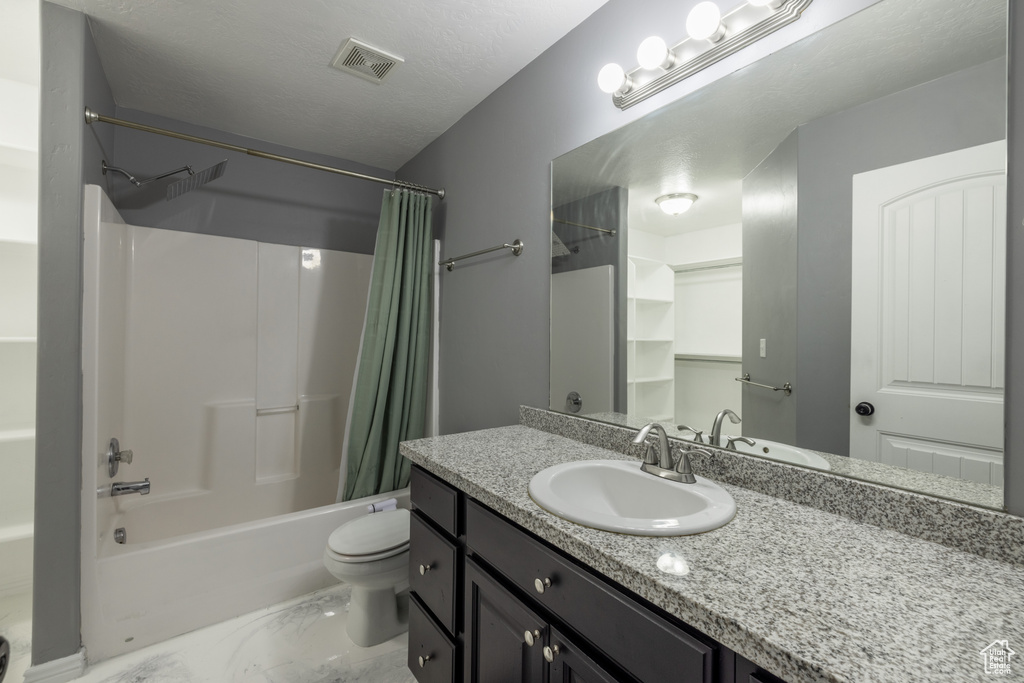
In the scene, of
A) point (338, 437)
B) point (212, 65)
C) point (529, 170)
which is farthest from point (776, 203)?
point (338, 437)

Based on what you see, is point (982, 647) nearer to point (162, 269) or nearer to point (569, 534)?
point (569, 534)

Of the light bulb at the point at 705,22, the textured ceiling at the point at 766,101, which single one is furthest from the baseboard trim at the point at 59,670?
the light bulb at the point at 705,22

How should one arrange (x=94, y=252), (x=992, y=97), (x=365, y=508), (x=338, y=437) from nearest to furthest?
(x=992, y=97), (x=94, y=252), (x=365, y=508), (x=338, y=437)

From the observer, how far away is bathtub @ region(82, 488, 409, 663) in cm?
161

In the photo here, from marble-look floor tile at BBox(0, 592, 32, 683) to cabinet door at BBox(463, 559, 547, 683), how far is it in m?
1.61

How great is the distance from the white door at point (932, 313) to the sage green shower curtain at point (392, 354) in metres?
1.91

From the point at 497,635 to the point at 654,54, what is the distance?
1544mm

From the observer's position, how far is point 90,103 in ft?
5.40

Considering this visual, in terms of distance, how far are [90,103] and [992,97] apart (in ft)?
8.51

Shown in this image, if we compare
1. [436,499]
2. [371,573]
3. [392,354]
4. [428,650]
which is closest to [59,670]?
[371,573]

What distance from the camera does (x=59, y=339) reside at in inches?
59.6

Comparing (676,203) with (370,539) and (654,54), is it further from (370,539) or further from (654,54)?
(370,539)

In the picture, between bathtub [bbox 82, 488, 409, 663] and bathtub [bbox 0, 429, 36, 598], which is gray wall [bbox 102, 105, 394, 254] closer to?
bathtub [bbox 0, 429, 36, 598]

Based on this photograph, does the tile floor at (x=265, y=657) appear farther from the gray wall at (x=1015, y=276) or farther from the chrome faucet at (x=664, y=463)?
the gray wall at (x=1015, y=276)
